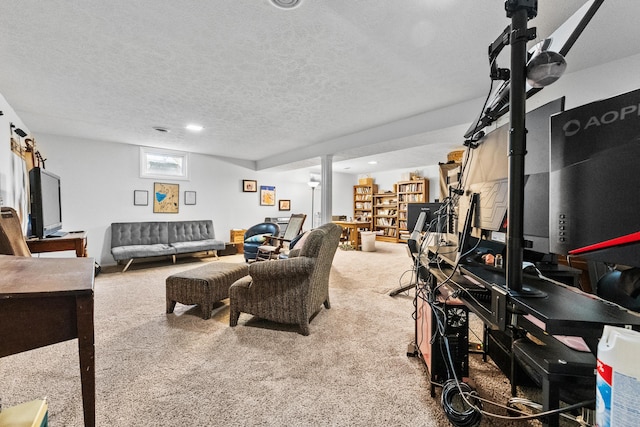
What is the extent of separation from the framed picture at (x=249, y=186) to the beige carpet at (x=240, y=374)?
163 inches

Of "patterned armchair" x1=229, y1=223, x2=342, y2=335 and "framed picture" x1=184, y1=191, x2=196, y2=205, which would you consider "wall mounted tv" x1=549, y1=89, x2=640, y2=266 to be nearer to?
"patterned armchair" x1=229, y1=223, x2=342, y2=335

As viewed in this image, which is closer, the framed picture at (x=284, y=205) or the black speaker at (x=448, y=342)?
the black speaker at (x=448, y=342)

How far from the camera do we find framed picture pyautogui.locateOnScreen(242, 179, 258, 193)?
6.59 meters

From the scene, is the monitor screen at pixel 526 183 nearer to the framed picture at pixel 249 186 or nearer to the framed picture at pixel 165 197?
the framed picture at pixel 165 197

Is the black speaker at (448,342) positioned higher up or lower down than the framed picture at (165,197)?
lower down

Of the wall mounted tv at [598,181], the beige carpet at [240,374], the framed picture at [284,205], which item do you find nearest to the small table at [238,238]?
the framed picture at [284,205]

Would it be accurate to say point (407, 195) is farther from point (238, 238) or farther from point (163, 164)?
point (163, 164)

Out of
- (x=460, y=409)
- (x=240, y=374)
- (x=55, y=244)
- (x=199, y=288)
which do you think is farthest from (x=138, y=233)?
(x=460, y=409)

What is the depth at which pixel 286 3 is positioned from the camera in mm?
1565

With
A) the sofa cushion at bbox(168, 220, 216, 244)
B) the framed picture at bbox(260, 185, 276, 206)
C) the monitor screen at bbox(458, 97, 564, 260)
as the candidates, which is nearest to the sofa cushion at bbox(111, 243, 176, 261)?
the sofa cushion at bbox(168, 220, 216, 244)

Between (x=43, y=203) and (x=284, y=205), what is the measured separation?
502 cm

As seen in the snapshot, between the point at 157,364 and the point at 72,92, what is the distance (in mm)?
2807

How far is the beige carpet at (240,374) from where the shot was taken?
1376 millimetres

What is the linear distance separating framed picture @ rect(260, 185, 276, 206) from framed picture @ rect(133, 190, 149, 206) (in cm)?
249
